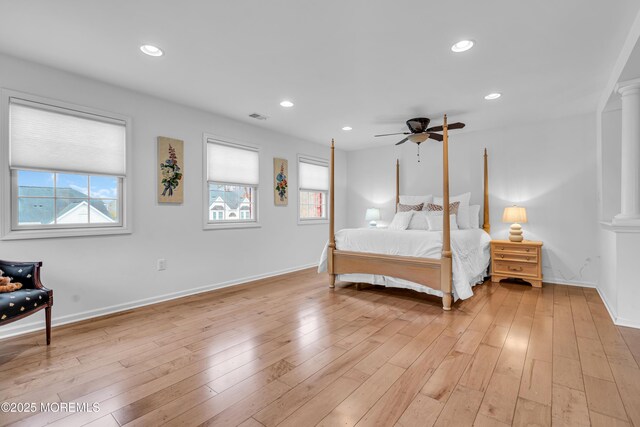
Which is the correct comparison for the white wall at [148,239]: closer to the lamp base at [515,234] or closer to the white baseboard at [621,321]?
the lamp base at [515,234]

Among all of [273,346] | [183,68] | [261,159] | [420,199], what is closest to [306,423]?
[273,346]

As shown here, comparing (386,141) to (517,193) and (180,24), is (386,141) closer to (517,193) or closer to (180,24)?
(517,193)

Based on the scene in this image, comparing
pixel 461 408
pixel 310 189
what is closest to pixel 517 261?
pixel 461 408

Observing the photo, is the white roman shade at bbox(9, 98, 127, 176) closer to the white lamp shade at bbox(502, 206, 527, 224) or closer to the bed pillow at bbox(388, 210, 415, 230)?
the bed pillow at bbox(388, 210, 415, 230)

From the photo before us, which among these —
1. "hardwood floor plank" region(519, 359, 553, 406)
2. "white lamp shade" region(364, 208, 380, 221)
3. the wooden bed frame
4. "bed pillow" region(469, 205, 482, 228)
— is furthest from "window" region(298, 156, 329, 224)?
"hardwood floor plank" region(519, 359, 553, 406)

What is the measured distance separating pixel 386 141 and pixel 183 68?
390 cm

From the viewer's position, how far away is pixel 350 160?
6.72 m

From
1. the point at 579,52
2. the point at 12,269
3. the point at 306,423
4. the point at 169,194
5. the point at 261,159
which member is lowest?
the point at 306,423

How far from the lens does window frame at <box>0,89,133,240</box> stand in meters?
2.62

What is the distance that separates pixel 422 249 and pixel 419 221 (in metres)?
1.39

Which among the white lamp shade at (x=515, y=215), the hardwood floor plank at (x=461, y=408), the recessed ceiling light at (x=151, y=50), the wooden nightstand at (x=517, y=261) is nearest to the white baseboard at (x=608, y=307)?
the wooden nightstand at (x=517, y=261)

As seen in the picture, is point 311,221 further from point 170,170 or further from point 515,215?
point 515,215

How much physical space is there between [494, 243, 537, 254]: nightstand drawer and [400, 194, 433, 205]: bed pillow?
126 cm

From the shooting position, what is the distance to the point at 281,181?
5199 millimetres
